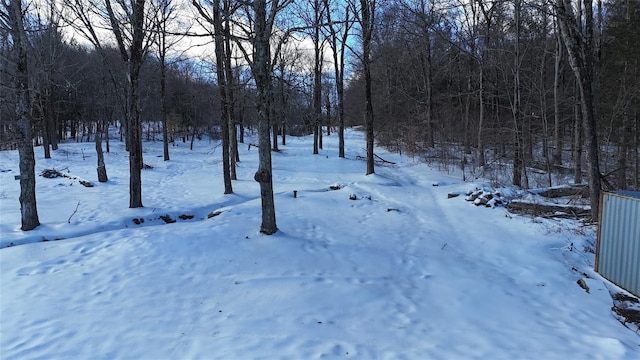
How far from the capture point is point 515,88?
1488 centimetres

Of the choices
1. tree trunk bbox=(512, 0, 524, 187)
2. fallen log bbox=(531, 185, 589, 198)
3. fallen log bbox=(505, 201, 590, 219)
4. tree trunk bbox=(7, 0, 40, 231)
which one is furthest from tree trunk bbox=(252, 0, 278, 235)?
tree trunk bbox=(512, 0, 524, 187)

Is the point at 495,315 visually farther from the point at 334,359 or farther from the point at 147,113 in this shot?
the point at 147,113

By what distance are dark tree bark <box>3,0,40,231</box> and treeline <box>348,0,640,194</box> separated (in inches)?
449

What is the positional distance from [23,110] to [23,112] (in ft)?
0.14

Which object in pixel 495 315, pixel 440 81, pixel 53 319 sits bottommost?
pixel 495 315

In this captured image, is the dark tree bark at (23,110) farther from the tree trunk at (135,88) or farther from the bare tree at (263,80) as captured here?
the bare tree at (263,80)

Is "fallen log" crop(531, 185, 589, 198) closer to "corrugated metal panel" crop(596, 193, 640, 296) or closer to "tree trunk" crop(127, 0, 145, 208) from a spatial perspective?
"corrugated metal panel" crop(596, 193, 640, 296)

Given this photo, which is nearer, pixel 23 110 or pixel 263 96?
pixel 263 96

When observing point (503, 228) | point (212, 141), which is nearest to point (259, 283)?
point (503, 228)

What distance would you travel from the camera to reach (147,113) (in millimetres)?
46438

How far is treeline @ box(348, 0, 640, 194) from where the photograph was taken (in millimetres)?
16422

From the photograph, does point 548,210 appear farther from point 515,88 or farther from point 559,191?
point 515,88

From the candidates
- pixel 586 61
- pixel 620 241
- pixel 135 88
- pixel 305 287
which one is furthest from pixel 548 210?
pixel 135 88

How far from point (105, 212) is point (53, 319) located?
23.1ft
